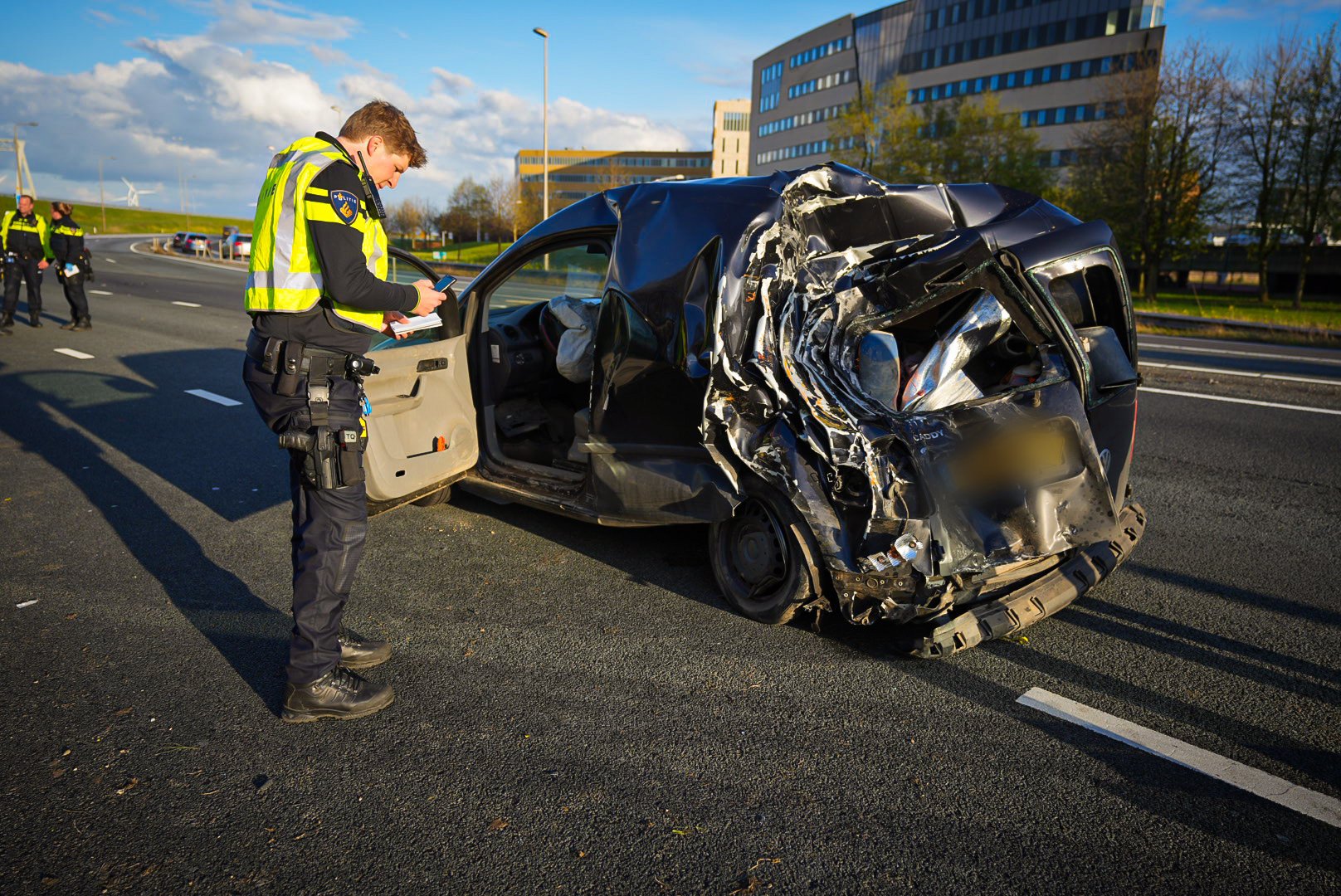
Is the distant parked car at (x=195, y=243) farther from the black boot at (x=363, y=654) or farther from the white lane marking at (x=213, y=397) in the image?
the black boot at (x=363, y=654)

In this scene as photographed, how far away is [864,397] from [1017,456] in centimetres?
58

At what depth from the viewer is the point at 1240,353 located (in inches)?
517

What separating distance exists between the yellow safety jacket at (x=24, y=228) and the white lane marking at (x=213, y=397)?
262 inches

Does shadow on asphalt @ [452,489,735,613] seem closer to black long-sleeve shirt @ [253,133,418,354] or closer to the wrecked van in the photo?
the wrecked van

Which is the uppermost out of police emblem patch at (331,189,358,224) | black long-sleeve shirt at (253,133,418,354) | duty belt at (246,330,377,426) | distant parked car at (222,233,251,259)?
distant parked car at (222,233,251,259)

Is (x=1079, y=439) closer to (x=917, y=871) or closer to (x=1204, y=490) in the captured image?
(x=917, y=871)

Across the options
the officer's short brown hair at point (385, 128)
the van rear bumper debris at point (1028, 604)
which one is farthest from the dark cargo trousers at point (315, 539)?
the van rear bumper debris at point (1028, 604)

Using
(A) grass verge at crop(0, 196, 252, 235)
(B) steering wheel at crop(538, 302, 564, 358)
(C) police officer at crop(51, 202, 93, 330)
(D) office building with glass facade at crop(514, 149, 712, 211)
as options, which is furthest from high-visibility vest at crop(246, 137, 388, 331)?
(D) office building with glass facade at crop(514, 149, 712, 211)

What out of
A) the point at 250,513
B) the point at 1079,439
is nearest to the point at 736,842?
the point at 1079,439

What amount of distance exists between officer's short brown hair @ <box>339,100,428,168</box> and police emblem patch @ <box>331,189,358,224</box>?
0.31 metres

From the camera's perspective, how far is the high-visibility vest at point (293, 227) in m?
2.75

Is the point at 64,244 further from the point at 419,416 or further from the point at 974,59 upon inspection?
the point at 974,59

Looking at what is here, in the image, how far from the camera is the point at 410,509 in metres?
5.11

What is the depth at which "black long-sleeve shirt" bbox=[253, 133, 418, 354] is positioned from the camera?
2.76 metres
